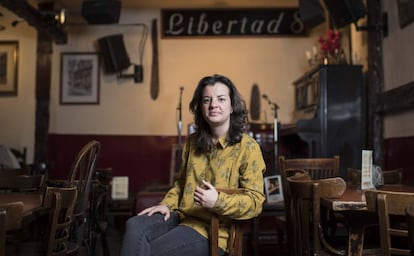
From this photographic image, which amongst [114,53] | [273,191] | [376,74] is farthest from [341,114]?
[114,53]

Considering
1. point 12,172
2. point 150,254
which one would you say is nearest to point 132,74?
point 12,172

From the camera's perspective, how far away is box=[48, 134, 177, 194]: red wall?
258 inches

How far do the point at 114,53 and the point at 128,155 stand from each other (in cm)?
151

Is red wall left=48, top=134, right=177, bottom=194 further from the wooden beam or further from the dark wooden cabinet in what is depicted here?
the wooden beam

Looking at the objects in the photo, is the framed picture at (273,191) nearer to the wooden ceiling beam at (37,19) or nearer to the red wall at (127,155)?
the red wall at (127,155)

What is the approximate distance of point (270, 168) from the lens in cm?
554

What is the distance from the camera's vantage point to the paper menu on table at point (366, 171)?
8.45 ft

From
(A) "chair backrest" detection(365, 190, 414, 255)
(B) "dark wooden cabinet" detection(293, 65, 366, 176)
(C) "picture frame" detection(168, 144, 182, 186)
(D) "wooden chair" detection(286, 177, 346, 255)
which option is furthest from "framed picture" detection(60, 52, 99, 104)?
(A) "chair backrest" detection(365, 190, 414, 255)

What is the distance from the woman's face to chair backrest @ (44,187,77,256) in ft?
2.28

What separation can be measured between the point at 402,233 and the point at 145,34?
553 centimetres

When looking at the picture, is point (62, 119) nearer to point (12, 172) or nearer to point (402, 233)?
point (12, 172)

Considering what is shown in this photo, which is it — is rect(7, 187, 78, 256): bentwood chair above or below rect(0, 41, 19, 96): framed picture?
below

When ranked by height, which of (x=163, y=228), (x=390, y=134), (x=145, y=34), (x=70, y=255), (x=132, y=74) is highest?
(x=145, y=34)

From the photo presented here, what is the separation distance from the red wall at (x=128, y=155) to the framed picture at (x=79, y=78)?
0.56m
